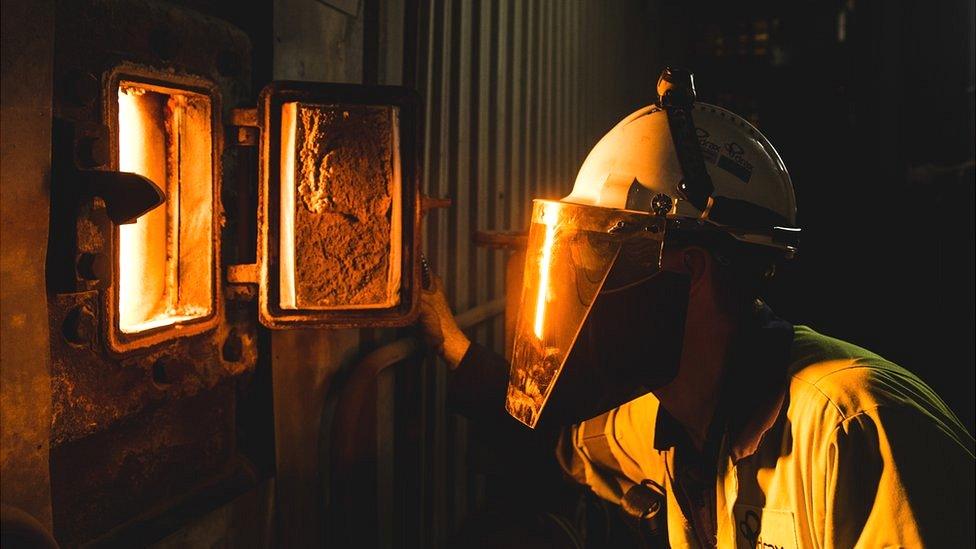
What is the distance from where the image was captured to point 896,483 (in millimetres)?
1739

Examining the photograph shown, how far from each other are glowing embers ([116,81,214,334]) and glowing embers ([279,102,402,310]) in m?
0.19

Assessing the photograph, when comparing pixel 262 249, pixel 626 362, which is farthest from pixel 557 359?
pixel 262 249

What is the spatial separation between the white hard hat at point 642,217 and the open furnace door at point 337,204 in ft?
1.33

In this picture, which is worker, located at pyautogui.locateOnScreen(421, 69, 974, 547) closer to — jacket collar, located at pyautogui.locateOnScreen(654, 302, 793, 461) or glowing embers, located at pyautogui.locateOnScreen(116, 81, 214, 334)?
jacket collar, located at pyautogui.locateOnScreen(654, 302, 793, 461)

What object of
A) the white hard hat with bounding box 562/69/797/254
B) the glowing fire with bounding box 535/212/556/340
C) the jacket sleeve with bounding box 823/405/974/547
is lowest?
the jacket sleeve with bounding box 823/405/974/547

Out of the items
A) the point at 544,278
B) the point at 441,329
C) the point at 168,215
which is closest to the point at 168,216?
the point at 168,215

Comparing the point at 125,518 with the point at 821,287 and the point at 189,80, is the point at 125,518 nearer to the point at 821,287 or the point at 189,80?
the point at 189,80

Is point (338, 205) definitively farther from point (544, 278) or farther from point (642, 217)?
point (642, 217)

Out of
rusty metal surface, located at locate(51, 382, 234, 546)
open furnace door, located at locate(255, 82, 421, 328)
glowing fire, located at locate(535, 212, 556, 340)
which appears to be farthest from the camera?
glowing fire, located at locate(535, 212, 556, 340)

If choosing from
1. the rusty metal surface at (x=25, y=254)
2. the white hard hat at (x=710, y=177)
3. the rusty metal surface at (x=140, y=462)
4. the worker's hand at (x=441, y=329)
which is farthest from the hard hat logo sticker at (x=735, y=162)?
the rusty metal surface at (x=25, y=254)

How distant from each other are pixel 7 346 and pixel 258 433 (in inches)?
39.4

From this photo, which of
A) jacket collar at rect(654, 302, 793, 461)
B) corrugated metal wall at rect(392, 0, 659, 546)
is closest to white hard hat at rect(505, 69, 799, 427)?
jacket collar at rect(654, 302, 793, 461)

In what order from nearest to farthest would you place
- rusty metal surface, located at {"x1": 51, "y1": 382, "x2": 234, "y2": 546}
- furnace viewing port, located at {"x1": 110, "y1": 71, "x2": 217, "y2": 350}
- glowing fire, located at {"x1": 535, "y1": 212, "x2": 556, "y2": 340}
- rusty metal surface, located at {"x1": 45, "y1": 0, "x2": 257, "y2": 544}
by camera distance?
1. rusty metal surface, located at {"x1": 45, "y1": 0, "x2": 257, "y2": 544}
2. rusty metal surface, located at {"x1": 51, "y1": 382, "x2": 234, "y2": 546}
3. furnace viewing port, located at {"x1": 110, "y1": 71, "x2": 217, "y2": 350}
4. glowing fire, located at {"x1": 535, "y1": 212, "x2": 556, "y2": 340}

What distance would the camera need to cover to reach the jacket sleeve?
66.8 inches
